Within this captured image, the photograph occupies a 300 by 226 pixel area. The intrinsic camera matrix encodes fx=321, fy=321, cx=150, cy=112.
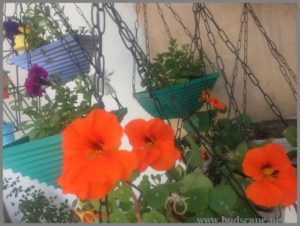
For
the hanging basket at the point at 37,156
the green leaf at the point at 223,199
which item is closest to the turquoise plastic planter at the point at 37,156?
the hanging basket at the point at 37,156

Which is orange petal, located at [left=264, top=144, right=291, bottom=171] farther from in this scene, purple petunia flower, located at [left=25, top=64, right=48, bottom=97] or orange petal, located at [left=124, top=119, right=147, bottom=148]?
purple petunia flower, located at [left=25, top=64, right=48, bottom=97]

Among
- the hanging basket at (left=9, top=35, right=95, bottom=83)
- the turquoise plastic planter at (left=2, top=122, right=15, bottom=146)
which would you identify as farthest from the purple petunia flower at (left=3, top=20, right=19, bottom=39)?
the turquoise plastic planter at (left=2, top=122, right=15, bottom=146)

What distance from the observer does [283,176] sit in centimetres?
38

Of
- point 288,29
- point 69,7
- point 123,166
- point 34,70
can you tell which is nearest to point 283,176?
point 123,166

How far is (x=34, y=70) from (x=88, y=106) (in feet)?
0.40

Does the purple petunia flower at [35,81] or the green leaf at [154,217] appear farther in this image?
the purple petunia flower at [35,81]

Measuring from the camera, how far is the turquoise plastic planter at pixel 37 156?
449 mm

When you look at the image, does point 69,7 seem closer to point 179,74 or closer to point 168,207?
point 179,74

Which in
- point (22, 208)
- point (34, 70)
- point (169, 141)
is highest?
point (34, 70)

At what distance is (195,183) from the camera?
42cm

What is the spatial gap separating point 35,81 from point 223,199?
1.29 ft

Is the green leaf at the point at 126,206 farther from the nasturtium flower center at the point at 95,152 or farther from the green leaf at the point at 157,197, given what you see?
the nasturtium flower center at the point at 95,152

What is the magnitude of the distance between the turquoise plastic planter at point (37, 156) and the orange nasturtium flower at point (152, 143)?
0.13 meters

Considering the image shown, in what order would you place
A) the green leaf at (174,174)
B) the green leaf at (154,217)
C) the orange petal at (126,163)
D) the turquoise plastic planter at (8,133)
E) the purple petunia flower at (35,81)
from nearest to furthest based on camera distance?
the orange petal at (126,163) → the green leaf at (154,217) → the green leaf at (174,174) → the purple petunia flower at (35,81) → the turquoise plastic planter at (8,133)
